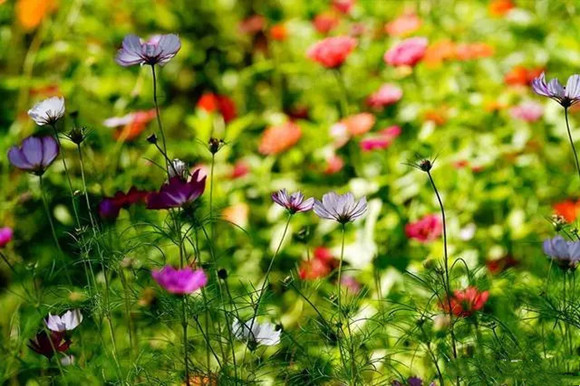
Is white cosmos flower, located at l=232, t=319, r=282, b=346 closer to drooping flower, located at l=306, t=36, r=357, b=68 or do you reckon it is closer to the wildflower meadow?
the wildflower meadow

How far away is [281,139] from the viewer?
6.93 feet

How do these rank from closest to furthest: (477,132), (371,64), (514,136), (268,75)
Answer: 1. (514,136)
2. (477,132)
3. (371,64)
4. (268,75)

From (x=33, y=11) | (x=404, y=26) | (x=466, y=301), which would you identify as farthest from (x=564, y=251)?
(x=33, y=11)

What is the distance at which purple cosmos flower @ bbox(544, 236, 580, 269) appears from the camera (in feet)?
3.13

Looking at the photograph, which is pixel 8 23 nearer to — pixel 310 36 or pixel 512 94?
pixel 310 36

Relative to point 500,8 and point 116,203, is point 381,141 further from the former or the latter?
point 116,203

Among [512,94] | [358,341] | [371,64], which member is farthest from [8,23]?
[358,341]

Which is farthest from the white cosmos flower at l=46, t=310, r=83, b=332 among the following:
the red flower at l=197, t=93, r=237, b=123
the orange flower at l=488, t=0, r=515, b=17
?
the orange flower at l=488, t=0, r=515, b=17

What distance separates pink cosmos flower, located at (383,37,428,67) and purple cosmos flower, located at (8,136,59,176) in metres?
1.12

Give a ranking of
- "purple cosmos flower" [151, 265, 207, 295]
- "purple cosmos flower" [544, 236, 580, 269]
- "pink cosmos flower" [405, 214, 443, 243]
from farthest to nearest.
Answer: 1. "pink cosmos flower" [405, 214, 443, 243]
2. "purple cosmos flower" [544, 236, 580, 269]
3. "purple cosmos flower" [151, 265, 207, 295]

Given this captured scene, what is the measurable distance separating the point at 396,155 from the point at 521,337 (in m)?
1.03

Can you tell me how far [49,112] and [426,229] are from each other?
799 mm

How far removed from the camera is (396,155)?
2.09 meters

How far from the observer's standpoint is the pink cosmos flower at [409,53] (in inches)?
78.6
